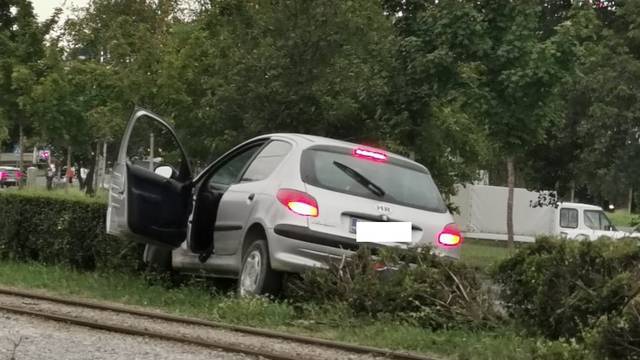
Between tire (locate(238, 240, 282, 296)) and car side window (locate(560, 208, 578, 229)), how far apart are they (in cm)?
1832

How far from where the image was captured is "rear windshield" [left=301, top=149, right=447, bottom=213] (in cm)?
810

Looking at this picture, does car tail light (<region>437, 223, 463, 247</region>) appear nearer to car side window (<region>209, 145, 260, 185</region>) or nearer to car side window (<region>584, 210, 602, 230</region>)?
car side window (<region>209, 145, 260, 185</region>)

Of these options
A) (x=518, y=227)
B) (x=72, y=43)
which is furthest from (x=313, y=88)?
(x=518, y=227)

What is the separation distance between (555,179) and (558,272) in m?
17.4

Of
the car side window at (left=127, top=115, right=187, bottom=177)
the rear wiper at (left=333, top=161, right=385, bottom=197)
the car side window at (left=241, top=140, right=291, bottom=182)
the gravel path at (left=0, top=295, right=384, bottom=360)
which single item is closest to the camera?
the gravel path at (left=0, top=295, right=384, bottom=360)

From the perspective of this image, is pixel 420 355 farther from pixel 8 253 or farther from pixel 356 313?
pixel 8 253

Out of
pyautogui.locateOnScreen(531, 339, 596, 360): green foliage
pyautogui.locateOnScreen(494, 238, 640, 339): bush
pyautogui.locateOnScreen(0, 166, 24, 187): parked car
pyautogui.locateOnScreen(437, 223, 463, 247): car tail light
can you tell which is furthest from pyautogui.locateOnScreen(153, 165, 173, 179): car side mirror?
pyautogui.locateOnScreen(0, 166, 24, 187): parked car

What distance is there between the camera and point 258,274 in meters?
8.19

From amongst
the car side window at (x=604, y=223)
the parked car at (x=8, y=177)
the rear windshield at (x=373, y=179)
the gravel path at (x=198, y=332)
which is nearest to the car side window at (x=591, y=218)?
the car side window at (x=604, y=223)

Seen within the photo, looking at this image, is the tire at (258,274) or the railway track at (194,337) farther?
the tire at (258,274)

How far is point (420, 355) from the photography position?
6.51 m

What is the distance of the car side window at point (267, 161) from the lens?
27.7 ft

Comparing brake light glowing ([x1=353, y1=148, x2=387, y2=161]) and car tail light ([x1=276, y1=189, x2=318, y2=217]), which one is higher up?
brake light glowing ([x1=353, y1=148, x2=387, y2=161])

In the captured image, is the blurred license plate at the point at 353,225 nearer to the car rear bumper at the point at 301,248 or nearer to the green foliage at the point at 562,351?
the car rear bumper at the point at 301,248
